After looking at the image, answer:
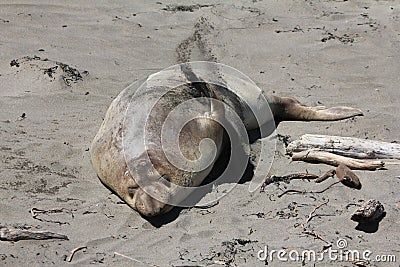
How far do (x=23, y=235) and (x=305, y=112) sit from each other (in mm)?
3042

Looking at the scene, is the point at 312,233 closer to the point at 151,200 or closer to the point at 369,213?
the point at 369,213

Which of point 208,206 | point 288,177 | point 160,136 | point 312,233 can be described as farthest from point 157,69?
point 312,233

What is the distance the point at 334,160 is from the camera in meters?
5.44

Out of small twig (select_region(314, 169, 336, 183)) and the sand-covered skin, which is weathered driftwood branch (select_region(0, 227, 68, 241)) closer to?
the sand-covered skin

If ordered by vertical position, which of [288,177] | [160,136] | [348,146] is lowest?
[288,177]

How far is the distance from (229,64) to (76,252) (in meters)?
3.60

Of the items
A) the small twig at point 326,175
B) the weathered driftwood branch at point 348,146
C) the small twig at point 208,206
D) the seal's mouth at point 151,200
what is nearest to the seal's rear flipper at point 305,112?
the weathered driftwood branch at point 348,146

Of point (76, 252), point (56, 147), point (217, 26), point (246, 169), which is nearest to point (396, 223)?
point (246, 169)

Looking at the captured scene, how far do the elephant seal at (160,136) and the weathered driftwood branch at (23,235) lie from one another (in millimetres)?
640

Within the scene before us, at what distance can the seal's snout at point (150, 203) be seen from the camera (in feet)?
15.2

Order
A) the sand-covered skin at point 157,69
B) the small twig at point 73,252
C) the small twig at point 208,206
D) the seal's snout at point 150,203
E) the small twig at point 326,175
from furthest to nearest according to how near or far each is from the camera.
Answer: the small twig at point 326,175 → the small twig at point 208,206 → the seal's snout at point 150,203 → the sand-covered skin at point 157,69 → the small twig at point 73,252

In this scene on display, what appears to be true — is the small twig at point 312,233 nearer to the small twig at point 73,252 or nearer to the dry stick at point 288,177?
the dry stick at point 288,177

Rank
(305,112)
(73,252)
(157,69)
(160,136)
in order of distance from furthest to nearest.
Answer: (157,69), (305,112), (160,136), (73,252)

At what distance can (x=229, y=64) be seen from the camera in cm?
734
